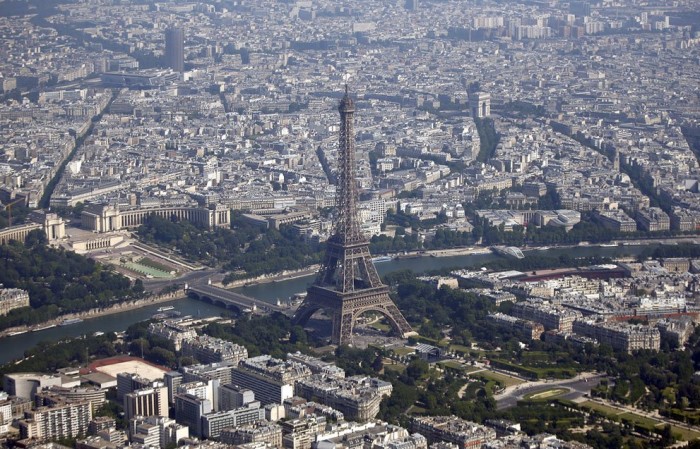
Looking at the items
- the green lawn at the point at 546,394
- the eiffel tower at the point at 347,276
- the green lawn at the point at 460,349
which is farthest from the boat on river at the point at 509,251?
the green lawn at the point at 546,394

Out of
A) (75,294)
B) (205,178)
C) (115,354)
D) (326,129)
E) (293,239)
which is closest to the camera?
(115,354)

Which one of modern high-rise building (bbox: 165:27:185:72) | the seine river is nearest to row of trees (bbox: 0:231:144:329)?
the seine river

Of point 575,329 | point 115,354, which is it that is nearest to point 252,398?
point 115,354

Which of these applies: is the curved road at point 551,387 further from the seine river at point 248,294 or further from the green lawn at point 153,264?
the green lawn at point 153,264

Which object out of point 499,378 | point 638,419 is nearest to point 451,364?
point 499,378

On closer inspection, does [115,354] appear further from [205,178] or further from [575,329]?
[205,178]

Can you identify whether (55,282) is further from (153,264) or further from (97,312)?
(153,264)
